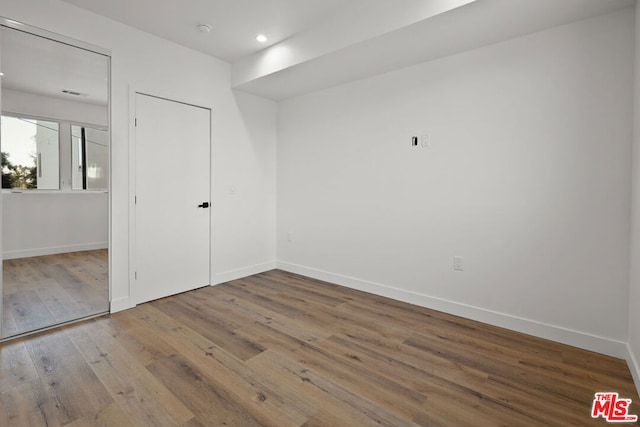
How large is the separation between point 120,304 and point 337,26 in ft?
10.9

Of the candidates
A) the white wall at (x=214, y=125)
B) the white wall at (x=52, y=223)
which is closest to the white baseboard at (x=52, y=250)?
the white wall at (x=52, y=223)

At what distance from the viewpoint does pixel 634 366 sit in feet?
6.57

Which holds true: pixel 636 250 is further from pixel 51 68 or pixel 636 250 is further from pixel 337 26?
pixel 51 68

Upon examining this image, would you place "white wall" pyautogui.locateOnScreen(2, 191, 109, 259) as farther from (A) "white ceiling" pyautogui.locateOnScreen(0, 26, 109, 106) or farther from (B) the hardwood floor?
(A) "white ceiling" pyautogui.locateOnScreen(0, 26, 109, 106)

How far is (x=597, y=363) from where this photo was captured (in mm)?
2193

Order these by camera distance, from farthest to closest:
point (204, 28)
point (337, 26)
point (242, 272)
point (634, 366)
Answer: point (242, 272) < point (204, 28) < point (337, 26) < point (634, 366)

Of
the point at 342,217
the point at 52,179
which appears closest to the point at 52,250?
the point at 52,179

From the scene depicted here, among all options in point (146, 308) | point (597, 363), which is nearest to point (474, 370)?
point (597, 363)

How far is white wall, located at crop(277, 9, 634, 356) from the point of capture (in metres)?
2.32

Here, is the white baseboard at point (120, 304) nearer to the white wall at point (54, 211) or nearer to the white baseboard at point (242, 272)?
the white wall at point (54, 211)

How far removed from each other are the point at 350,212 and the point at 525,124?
1.96 metres

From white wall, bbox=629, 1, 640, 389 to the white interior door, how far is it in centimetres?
383

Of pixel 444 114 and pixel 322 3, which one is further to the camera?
pixel 444 114

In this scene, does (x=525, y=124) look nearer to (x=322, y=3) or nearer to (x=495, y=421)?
(x=322, y=3)
